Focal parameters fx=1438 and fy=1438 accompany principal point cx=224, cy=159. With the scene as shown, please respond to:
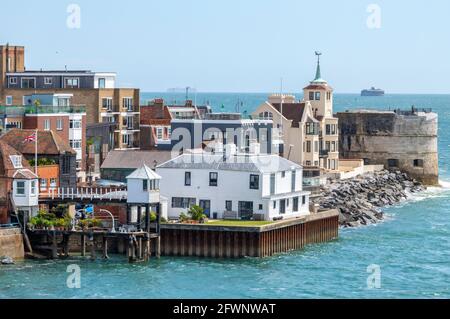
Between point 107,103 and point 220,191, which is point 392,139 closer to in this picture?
point 107,103

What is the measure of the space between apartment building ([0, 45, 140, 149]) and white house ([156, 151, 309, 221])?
24.7 metres

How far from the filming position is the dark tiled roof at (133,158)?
93.8m

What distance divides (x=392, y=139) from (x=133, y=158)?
4764 cm

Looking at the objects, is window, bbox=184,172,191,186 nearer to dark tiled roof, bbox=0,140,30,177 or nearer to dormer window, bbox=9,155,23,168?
dormer window, bbox=9,155,23,168

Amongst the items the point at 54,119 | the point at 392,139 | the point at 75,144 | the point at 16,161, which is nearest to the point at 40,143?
the point at 16,161

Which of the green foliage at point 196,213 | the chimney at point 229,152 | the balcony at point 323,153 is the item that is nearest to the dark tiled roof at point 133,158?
the chimney at point 229,152

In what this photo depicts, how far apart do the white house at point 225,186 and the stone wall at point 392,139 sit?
53.1m

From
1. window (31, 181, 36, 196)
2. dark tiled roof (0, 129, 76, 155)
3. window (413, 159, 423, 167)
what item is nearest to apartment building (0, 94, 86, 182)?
dark tiled roof (0, 129, 76, 155)

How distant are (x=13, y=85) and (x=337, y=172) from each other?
89.1 feet

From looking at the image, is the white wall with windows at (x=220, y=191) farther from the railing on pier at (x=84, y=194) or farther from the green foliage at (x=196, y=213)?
the railing on pier at (x=84, y=194)

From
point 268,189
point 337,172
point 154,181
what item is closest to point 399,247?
point 268,189

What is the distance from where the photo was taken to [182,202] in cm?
8288

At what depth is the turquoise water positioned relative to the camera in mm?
66875

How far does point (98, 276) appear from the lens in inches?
2788
